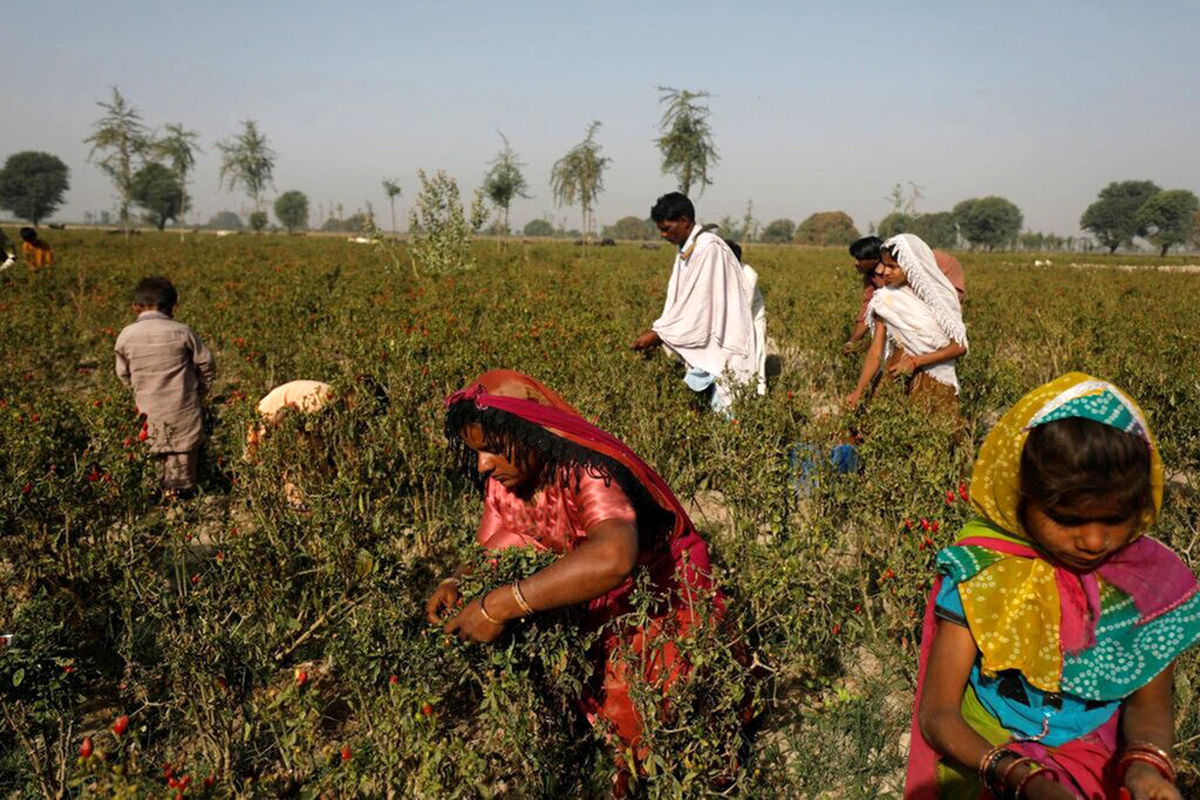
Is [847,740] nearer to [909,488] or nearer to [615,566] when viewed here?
[909,488]

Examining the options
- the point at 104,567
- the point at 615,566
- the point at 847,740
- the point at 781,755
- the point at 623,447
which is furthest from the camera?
the point at 104,567

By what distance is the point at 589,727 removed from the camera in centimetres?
229

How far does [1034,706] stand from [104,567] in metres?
3.18

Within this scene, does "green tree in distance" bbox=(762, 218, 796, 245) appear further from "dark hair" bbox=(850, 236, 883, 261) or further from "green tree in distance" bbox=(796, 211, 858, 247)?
"dark hair" bbox=(850, 236, 883, 261)

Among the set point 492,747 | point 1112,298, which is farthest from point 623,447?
point 1112,298

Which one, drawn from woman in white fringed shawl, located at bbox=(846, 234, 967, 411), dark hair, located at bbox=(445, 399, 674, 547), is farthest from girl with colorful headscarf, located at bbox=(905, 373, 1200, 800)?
woman in white fringed shawl, located at bbox=(846, 234, 967, 411)

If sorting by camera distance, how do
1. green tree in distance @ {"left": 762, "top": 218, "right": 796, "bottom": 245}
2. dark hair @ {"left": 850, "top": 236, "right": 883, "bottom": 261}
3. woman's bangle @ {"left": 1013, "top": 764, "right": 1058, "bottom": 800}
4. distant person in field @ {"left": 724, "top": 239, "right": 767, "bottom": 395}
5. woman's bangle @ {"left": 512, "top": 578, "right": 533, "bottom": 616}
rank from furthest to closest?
green tree in distance @ {"left": 762, "top": 218, "right": 796, "bottom": 245}
distant person in field @ {"left": 724, "top": 239, "right": 767, "bottom": 395}
dark hair @ {"left": 850, "top": 236, "right": 883, "bottom": 261}
woman's bangle @ {"left": 512, "top": 578, "right": 533, "bottom": 616}
woman's bangle @ {"left": 1013, "top": 764, "right": 1058, "bottom": 800}

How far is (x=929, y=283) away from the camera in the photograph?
13.3 ft

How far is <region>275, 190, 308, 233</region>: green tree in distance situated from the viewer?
386 ft

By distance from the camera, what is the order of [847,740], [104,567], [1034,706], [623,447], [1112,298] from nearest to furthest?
[1034,706]
[623,447]
[847,740]
[104,567]
[1112,298]

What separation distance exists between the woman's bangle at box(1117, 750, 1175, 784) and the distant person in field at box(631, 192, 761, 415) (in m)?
3.53

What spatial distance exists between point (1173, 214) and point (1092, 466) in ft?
344

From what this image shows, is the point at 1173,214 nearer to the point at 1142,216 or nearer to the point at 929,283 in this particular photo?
the point at 1142,216

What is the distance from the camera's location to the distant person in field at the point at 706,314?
4879 millimetres
